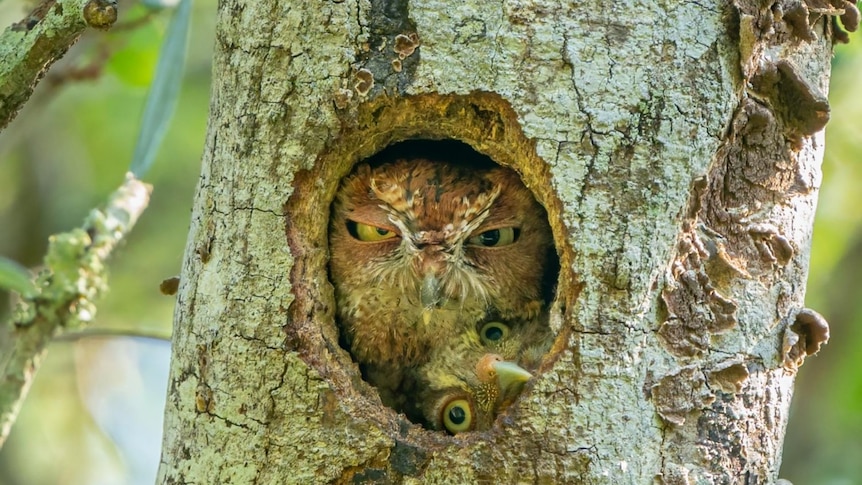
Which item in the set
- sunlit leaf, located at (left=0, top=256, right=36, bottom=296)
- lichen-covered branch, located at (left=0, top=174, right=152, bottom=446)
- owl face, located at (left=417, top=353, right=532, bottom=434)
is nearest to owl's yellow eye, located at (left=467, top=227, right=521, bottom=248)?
owl face, located at (left=417, top=353, right=532, bottom=434)

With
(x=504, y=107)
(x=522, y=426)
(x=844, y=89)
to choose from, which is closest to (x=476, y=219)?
(x=504, y=107)

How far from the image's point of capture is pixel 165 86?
396 centimetres

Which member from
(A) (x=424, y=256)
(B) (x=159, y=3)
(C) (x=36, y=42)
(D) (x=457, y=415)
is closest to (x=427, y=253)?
(A) (x=424, y=256)

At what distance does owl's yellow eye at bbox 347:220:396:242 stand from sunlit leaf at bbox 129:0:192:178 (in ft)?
2.82

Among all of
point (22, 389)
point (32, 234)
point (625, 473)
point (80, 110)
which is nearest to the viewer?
point (625, 473)

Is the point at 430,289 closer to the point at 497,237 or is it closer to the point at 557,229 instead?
the point at 497,237

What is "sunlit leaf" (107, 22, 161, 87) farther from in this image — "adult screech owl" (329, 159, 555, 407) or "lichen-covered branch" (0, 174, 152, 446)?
"adult screech owl" (329, 159, 555, 407)

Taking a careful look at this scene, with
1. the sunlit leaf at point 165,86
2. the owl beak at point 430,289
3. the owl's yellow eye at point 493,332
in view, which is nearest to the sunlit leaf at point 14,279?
the sunlit leaf at point 165,86

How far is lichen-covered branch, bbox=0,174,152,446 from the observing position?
326 cm

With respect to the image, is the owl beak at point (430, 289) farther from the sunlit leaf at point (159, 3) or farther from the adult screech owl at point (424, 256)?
the sunlit leaf at point (159, 3)

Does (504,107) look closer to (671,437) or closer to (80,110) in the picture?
(671,437)

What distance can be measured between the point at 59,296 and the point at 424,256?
49.4 inches

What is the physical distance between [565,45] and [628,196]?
1.51ft

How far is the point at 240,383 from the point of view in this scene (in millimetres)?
2785
